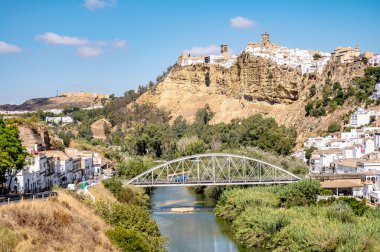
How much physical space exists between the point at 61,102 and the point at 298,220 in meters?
148

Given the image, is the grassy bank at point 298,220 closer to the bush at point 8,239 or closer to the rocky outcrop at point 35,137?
the bush at point 8,239

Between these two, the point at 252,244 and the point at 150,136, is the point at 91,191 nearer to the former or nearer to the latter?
the point at 252,244

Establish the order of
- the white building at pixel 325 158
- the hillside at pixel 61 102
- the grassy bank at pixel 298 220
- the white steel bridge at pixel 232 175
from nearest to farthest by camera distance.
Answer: the grassy bank at pixel 298 220, the white steel bridge at pixel 232 175, the white building at pixel 325 158, the hillside at pixel 61 102

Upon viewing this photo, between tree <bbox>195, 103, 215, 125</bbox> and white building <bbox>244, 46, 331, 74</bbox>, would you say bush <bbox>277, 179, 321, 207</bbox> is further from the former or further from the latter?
tree <bbox>195, 103, 215, 125</bbox>

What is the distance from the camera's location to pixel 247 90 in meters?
91.6

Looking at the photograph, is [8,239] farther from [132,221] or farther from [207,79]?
[207,79]

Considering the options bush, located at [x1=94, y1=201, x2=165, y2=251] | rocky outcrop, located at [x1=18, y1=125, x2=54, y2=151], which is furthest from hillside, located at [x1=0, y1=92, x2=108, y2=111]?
bush, located at [x1=94, y1=201, x2=165, y2=251]

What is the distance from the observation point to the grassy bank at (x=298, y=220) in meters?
24.7

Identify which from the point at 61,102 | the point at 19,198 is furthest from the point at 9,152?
the point at 61,102

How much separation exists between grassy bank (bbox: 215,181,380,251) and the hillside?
120619mm

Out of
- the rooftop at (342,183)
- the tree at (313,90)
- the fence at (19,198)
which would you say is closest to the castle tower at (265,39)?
the tree at (313,90)

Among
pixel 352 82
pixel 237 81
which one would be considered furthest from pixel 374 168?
pixel 237 81

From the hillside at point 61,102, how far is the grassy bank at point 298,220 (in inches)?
4749

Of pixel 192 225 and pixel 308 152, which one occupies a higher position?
pixel 308 152
